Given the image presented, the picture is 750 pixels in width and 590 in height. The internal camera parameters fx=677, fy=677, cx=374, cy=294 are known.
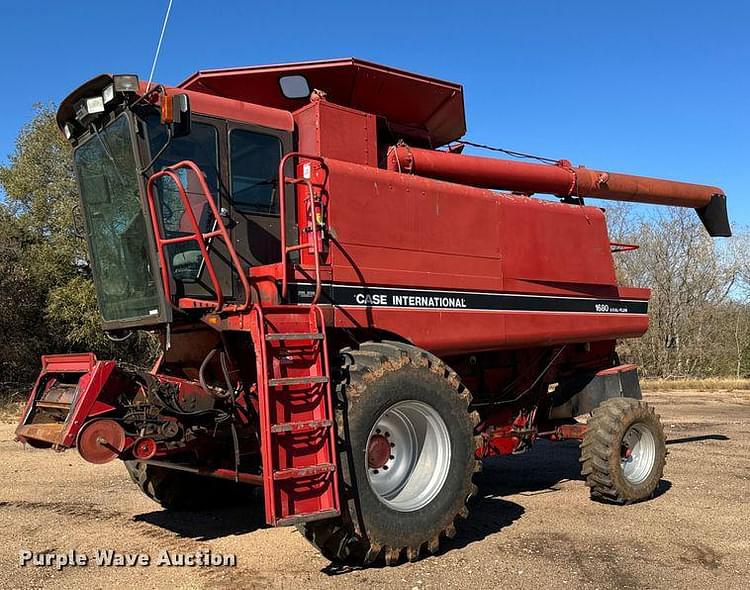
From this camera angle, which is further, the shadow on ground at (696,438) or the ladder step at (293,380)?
the shadow on ground at (696,438)

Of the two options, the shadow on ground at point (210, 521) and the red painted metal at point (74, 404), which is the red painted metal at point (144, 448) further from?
the shadow on ground at point (210, 521)

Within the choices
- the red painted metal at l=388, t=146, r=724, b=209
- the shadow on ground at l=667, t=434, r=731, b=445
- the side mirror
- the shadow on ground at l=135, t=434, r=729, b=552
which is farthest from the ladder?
the shadow on ground at l=667, t=434, r=731, b=445

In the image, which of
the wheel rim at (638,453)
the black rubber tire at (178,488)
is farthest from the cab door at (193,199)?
the wheel rim at (638,453)

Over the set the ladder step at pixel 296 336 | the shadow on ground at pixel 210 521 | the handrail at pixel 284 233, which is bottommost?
the shadow on ground at pixel 210 521

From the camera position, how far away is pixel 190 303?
4.88m

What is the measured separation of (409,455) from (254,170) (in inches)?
101

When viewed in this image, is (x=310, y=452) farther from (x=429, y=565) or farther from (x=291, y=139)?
(x=291, y=139)

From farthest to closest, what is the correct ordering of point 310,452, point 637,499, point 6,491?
point 6,491, point 637,499, point 310,452

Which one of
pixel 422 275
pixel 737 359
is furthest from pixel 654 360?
pixel 422 275

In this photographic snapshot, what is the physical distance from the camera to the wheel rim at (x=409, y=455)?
5.00 m

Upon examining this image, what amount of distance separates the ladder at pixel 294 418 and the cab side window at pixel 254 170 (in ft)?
4.00

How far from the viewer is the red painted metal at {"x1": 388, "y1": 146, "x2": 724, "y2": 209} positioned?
6293 mm

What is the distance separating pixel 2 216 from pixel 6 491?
47.0 feet

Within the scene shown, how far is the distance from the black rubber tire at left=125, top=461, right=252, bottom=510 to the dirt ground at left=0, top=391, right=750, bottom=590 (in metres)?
0.14
